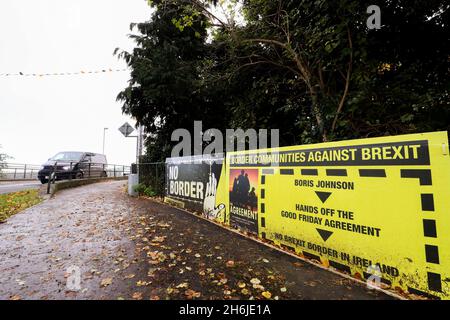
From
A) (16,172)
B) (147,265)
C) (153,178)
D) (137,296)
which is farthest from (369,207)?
(16,172)

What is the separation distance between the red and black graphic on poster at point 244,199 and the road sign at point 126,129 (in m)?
7.66

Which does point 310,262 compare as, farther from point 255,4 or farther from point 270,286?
point 255,4

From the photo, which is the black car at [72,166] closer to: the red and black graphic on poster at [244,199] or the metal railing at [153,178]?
the metal railing at [153,178]

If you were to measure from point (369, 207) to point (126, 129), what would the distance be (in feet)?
36.7

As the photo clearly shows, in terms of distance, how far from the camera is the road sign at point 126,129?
460 inches

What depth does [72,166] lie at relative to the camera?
14922 millimetres

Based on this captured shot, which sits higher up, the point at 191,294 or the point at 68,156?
the point at 68,156

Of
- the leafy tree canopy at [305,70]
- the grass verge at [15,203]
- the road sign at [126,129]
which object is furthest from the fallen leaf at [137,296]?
the road sign at [126,129]

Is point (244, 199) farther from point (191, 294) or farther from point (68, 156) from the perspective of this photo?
point (68, 156)

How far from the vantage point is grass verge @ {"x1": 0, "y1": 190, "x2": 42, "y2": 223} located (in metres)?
7.15

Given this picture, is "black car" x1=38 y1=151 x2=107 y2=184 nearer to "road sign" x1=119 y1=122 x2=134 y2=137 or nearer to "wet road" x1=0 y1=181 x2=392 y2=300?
"road sign" x1=119 y1=122 x2=134 y2=137

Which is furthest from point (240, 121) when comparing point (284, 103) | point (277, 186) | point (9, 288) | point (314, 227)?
point (9, 288)

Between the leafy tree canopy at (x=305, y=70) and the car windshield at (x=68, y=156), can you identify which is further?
the car windshield at (x=68, y=156)
